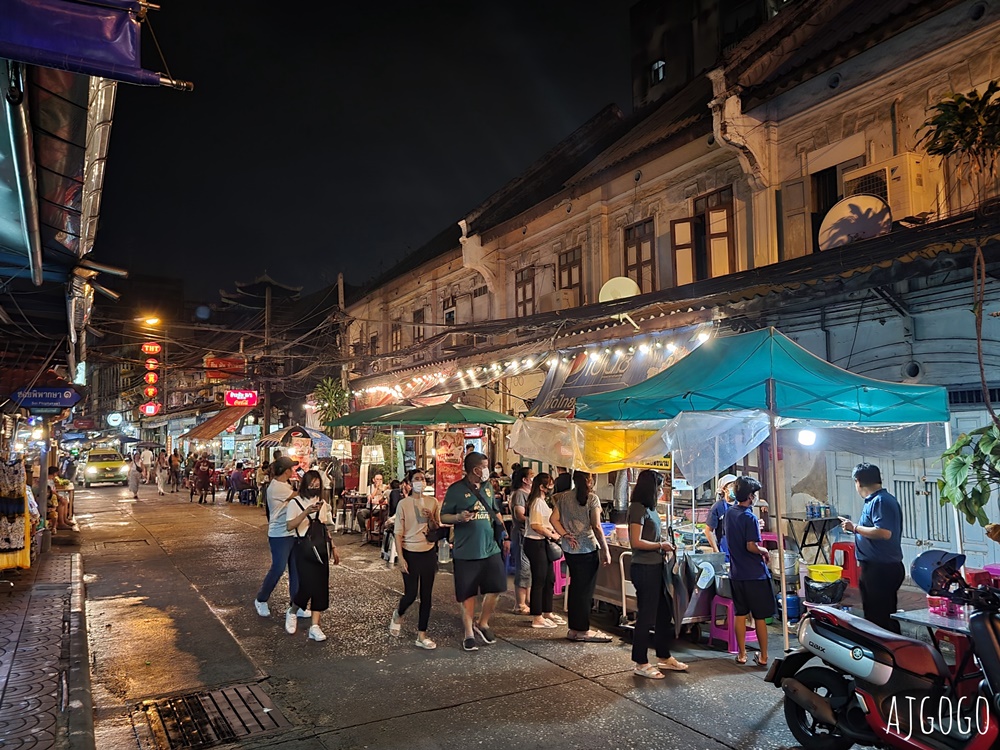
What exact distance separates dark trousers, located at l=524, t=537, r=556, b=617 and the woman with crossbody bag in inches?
61.9

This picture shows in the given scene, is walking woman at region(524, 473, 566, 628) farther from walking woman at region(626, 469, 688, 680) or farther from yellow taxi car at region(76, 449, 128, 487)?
yellow taxi car at region(76, 449, 128, 487)

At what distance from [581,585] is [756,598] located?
6.10 feet

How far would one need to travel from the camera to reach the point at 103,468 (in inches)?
1384

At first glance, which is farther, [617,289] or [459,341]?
[459,341]

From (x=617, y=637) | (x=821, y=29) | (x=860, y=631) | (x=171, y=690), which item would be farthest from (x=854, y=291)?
(x=171, y=690)

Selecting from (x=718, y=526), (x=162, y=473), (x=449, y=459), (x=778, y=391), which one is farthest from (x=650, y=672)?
(x=162, y=473)

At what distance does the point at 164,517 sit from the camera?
821 inches

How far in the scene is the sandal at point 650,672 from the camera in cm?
628

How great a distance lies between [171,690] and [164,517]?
53.7 ft

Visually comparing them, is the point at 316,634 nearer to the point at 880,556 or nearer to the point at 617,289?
the point at 880,556

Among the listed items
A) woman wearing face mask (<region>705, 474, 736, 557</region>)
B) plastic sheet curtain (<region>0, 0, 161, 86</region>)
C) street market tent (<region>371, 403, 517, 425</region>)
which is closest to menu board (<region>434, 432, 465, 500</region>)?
street market tent (<region>371, 403, 517, 425</region>)

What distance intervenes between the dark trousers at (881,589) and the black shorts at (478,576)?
3.64 metres

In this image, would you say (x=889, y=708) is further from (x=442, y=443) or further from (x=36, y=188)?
(x=442, y=443)

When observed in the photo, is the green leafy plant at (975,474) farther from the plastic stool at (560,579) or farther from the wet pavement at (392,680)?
the plastic stool at (560,579)
